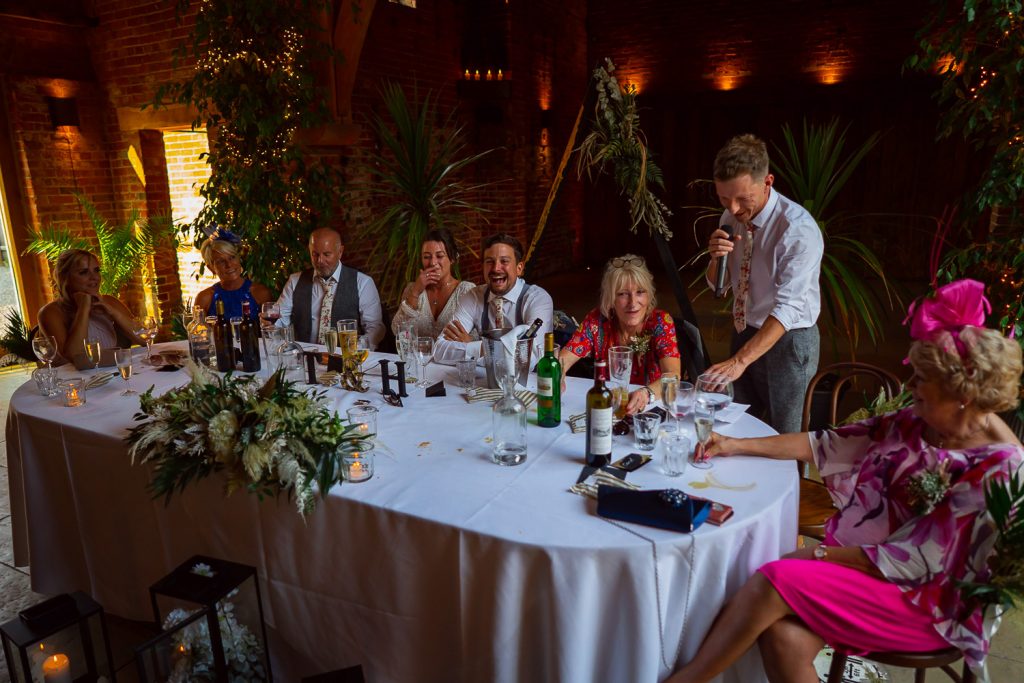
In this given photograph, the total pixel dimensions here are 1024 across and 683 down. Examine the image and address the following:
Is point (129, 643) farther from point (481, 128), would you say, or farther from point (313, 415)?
point (481, 128)

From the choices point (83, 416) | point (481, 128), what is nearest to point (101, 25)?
point (481, 128)

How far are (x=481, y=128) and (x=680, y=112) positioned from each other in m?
3.42

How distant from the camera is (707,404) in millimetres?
1866

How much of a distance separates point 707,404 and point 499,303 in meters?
1.37

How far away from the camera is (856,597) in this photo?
151 cm

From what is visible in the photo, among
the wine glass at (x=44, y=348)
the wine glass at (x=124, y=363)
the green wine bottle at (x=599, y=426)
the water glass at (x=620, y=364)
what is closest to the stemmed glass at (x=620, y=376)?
the water glass at (x=620, y=364)

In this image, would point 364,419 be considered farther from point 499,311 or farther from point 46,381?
point 46,381

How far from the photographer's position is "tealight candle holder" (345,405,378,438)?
1.86 meters

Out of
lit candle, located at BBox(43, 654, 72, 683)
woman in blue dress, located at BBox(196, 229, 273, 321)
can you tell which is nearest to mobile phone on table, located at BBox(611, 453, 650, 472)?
lit candle, located at BBox(43, 654, 72, 683)

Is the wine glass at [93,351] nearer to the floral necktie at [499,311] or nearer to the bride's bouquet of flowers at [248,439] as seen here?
the bride's bouquet of flowers at [248,439]

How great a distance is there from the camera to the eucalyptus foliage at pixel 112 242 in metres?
5.49

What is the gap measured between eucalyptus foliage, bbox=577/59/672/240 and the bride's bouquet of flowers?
5.32 feet

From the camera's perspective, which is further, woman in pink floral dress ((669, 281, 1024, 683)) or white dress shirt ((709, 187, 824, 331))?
white dress shirt ((709, 187, 824, 331))

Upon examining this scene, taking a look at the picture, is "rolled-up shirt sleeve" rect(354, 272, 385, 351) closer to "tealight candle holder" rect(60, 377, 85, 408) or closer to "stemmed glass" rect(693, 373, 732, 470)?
"tealight candle holder" rect(60, 377, 85, 408)
